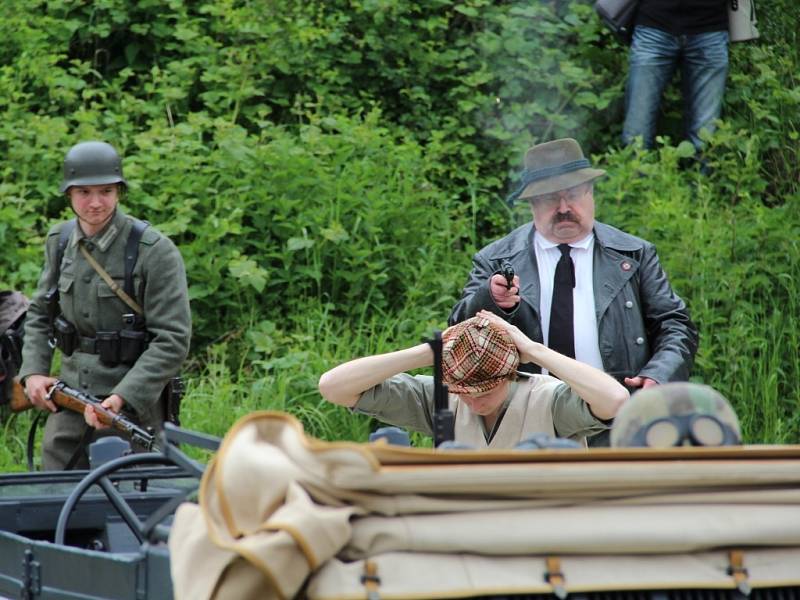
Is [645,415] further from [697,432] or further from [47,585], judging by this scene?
[47,585]

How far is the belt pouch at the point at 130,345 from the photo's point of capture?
24.0 feet

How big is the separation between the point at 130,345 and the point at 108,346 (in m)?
0.11

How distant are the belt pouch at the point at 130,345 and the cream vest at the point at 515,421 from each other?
2.56 meters

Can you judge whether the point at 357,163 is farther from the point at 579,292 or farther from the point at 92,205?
the point at 579,292

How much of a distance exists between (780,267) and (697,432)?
6.64 metres

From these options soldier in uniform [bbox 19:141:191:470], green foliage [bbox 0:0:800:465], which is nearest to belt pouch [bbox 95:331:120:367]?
soldier in uniform [bbox 19:141:191:470]

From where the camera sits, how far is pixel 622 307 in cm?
636

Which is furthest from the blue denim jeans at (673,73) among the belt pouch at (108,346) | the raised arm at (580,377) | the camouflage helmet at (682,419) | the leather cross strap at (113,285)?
the camouflage helmet at (682,419)

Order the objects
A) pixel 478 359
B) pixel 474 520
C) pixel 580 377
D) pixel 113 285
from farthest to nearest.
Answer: pixel 113 285 < pixel 580 377 < pixel 478 359 < pixel 474 520

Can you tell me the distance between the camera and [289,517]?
9.18 feet

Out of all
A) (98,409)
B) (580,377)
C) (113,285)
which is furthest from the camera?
(113,285)

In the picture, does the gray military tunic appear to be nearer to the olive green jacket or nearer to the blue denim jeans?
the olive green jacket

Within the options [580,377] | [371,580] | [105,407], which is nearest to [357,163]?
[105,407]

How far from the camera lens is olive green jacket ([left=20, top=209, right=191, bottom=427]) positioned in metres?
7.27
